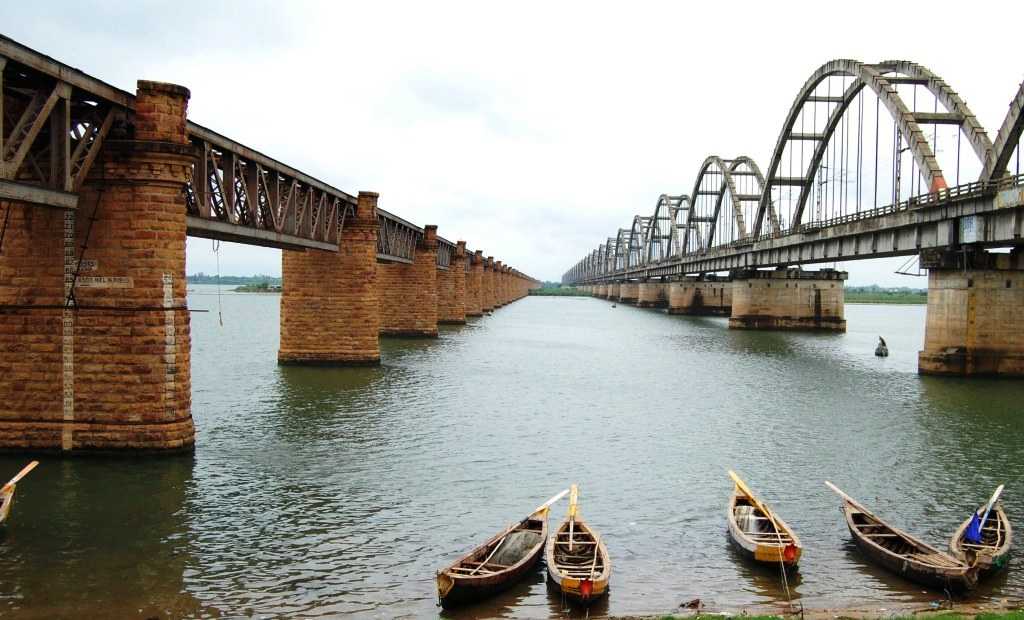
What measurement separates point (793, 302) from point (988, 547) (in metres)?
81.3

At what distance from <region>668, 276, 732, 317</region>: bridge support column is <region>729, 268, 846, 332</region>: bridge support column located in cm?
5042

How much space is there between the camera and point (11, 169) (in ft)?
51.9

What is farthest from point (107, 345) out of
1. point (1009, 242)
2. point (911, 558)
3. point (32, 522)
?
point (1009, 242)

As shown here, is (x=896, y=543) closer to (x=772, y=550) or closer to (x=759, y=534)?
(x=759, y=534)

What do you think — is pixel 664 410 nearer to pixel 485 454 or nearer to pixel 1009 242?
pixel 485 454

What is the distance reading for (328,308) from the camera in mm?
43531

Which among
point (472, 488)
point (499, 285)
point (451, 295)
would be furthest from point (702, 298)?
point (472, 488)

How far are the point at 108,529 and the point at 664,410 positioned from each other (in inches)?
861

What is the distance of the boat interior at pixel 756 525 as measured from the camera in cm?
1485

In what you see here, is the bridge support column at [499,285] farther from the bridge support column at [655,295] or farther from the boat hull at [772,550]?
the boat hull at [772,550]

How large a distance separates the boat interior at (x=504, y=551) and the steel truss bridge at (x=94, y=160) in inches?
417

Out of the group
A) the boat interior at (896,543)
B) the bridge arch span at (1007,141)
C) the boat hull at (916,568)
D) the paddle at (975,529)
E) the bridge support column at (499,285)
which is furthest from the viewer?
the bridge support column at (499,285)

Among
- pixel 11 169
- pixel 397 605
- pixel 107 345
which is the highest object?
pixel 11 169

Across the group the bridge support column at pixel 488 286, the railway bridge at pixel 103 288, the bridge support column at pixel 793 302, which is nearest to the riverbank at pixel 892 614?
the railway bridge at pixel 103 288
